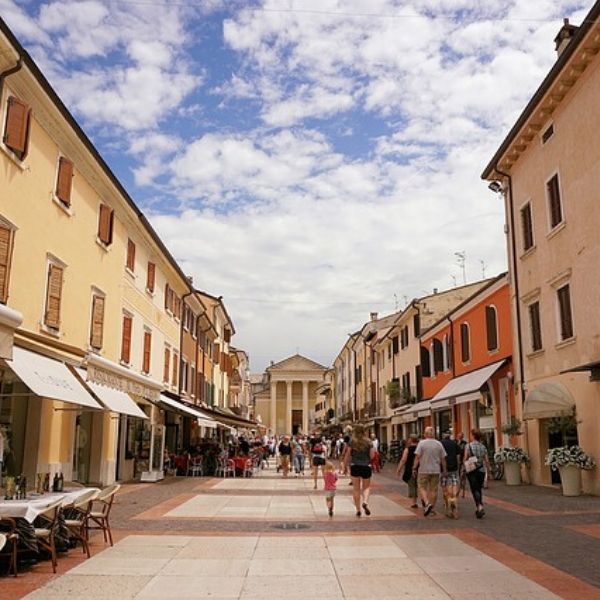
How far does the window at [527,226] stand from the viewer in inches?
749

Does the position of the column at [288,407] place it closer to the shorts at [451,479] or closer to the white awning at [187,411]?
the white awning at [187,411]

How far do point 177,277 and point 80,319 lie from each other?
11.3 metres

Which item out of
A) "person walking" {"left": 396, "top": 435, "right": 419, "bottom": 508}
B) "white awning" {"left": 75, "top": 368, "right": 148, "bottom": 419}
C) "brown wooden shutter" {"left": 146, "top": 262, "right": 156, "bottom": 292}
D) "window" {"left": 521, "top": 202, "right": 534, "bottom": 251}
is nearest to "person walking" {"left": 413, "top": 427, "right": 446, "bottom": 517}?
"person walking" {"left": 396, "top": 435, "right": 419, "bottom": 508}

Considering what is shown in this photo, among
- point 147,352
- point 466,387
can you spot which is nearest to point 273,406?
point 147,352

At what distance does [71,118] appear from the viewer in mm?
14641

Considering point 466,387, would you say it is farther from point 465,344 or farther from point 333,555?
point 333,555

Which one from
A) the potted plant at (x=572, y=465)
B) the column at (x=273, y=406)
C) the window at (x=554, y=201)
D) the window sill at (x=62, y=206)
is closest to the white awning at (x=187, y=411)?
the window sill at (x=62, y=206)

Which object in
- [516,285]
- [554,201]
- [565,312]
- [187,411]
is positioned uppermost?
[554,201]

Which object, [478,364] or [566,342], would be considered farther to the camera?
[478,364]

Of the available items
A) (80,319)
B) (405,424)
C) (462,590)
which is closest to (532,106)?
(80,319)

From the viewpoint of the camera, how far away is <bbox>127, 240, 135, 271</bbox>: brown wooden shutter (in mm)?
20750

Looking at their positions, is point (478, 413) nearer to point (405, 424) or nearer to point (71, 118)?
point (405, 424)

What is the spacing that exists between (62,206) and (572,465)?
1275 cm

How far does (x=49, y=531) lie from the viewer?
7.27m
